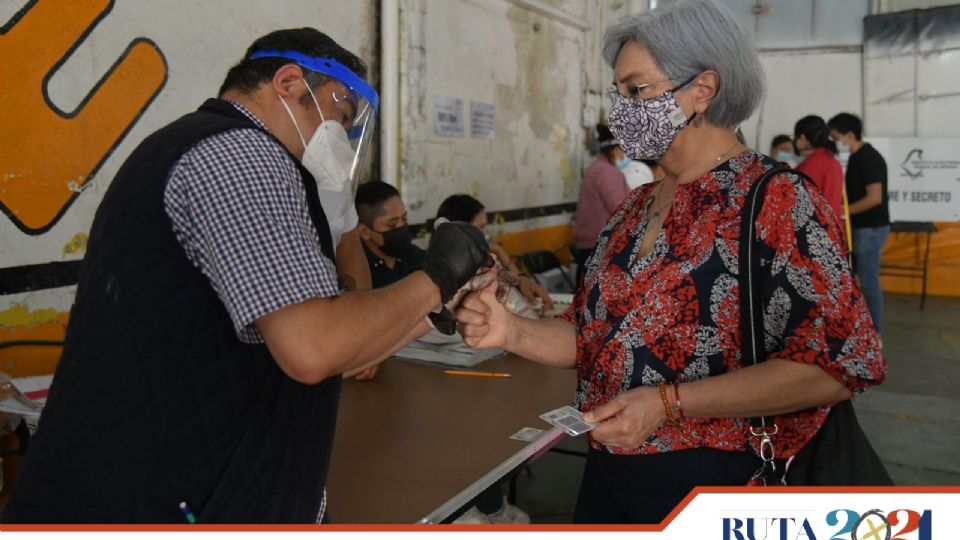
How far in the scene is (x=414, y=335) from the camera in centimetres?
150

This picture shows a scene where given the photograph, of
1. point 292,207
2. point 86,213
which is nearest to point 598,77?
point 86,213

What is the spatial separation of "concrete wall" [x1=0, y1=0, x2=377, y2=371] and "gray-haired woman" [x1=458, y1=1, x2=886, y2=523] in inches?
69.3

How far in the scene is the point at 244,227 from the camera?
0.96 metres

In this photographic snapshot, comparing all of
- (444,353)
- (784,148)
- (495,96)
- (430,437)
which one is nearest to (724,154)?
(430,437)

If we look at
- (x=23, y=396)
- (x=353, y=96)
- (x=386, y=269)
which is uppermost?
(x=353, y=96)

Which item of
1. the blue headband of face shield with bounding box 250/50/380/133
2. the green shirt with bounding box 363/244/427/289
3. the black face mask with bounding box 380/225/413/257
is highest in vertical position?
the blue headband of face shield with bounding box 250/50/380/133

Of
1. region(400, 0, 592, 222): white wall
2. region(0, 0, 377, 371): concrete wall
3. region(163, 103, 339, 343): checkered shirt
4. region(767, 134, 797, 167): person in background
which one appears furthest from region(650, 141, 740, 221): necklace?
region(767, 134, 797, 167): person in background

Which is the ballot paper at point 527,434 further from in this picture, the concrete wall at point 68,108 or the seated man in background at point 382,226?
the concrete wall at point 68,108

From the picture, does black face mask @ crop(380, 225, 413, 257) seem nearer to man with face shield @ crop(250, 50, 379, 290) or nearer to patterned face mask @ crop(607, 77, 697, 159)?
man with face shield @ crop(250, 50, 379, 290)

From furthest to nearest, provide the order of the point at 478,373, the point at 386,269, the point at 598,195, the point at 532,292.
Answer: the point at 598,195
the point at 532,292
the point at 386,269
the point at 478,373

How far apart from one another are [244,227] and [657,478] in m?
0.84

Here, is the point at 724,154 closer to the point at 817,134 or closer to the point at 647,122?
the point at 647,122

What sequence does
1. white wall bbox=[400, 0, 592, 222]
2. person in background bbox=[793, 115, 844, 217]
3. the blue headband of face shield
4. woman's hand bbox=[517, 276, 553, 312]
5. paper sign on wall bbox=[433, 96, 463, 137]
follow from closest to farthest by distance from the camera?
1. the blue headband of face shield
2. woman's hand bbox=[517, 276, 553, 312]
3. white wall bbox=[400, 0, 592, 222]
4. paper sign on wall bbox=[433, 96, 463, 137]
5. person in background bbox=[793, 115, 844, 217]

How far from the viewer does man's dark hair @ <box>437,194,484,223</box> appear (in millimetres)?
3906
